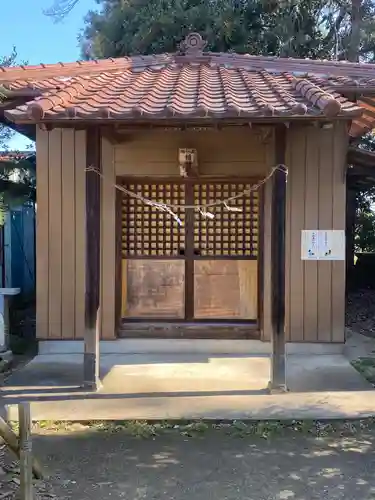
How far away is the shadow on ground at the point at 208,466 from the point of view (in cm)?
395

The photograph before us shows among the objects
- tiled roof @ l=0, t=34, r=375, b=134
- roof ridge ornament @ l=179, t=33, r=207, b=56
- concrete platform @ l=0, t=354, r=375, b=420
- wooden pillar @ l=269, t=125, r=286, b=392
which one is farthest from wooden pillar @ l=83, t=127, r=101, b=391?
roof ridge ornament @ l=179, t=33, r=207, b=56

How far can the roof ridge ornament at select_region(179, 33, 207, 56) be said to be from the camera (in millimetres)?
9242

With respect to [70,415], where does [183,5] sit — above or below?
above

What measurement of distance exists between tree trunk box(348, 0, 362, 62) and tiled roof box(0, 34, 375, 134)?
660 centimetres

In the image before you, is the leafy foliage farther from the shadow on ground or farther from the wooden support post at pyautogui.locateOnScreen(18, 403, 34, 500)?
the wooden support post at pyautogui.locateOnScreen(18, 403, 34, 500)

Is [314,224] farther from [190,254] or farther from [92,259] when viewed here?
[92,259]

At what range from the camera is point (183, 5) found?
13844 millimetres

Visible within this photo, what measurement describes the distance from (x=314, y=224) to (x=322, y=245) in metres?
0.32

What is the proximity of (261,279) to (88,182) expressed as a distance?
317 centimetres

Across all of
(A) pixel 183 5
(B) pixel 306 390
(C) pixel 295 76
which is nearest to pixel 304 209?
(C) pixel 295 76

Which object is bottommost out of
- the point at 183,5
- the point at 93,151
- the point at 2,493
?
the point at 2,493

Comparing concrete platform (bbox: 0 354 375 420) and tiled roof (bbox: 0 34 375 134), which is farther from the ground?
tiled roof (bbox: 0 34 375 134)

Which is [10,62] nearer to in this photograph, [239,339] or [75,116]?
[75,116]

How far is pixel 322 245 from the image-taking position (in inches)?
315
